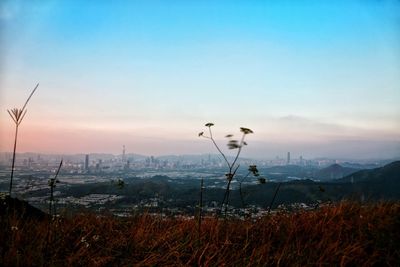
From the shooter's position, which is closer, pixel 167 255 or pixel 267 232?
pixel 167 255

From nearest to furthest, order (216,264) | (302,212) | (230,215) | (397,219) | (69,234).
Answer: (216,264)
(69,234)
(397,219)
(230,215)
(302,212)

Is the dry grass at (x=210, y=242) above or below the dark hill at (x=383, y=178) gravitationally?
above

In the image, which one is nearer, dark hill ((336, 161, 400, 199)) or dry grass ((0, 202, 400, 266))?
dry grass ((0, 202, 400, 266))

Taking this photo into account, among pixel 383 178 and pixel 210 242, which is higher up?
pixel 210 242

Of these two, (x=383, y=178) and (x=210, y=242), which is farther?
(x=383, y=178)

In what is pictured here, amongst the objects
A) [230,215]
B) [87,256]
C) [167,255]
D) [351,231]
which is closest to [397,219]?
[351,231]

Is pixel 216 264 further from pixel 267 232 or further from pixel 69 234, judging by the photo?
pixel 69 234

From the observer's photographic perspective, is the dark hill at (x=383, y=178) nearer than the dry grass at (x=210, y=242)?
No

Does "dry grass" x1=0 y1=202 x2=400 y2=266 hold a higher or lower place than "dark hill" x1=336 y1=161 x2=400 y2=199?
higher
